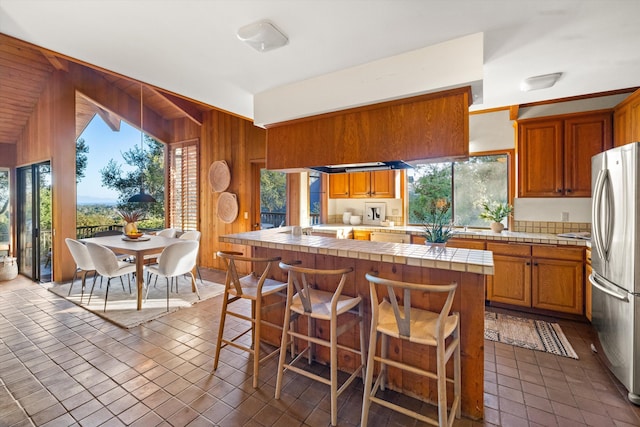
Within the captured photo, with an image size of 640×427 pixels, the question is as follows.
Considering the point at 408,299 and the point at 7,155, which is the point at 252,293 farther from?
the point at 7,155

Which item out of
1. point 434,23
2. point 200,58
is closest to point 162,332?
point 200,58

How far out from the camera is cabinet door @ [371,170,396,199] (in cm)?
479

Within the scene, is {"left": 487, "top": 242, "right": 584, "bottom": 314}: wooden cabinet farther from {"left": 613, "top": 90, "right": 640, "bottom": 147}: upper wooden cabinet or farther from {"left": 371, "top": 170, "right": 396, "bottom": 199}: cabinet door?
{"left": 371, "top": 170, "right": 396, "bottom": 199}: cabinet door

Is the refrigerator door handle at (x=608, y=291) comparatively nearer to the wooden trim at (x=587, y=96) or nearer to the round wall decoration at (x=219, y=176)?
the wooden trim at (x=587, y=96)

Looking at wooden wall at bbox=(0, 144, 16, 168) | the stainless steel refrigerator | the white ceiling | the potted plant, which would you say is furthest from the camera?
wooden wall at bbox=(0, 144, 16, 168)

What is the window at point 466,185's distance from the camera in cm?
418

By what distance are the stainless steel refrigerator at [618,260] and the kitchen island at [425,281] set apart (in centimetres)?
99

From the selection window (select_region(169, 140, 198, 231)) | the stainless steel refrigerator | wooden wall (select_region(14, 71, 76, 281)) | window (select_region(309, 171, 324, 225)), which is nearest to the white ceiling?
the stainless steel refrigerator

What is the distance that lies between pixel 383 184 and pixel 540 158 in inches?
82.7

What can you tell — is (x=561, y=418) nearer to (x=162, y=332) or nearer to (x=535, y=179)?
(x=535, y=179)

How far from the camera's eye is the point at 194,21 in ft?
6.07

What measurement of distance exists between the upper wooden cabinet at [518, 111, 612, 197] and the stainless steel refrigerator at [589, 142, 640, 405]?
1.13 m

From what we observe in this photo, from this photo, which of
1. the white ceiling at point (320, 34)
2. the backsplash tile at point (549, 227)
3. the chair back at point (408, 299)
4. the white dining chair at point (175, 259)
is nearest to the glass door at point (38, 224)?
the white dining chair at point (175, 259)

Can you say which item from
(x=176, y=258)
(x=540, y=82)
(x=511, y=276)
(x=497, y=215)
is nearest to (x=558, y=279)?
(x=511, y=276)
